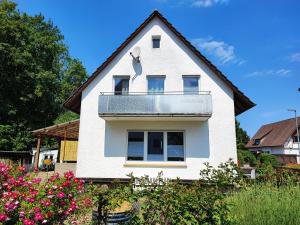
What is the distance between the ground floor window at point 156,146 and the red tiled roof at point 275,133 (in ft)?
115

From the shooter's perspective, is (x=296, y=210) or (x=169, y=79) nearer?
(x=296, y=210)

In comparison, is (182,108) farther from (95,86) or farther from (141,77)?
(95,86)

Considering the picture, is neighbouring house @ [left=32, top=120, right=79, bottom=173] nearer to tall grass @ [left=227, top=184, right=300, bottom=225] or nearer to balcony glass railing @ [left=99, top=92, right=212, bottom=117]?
balcony glass railing @ [left=99, top=92, right=212, bottom=117]

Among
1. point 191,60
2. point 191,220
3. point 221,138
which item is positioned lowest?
point 191,220

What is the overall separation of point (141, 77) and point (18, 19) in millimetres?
25776

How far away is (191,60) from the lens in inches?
558

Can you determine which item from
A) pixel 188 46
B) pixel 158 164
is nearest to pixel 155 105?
pixel 158 164

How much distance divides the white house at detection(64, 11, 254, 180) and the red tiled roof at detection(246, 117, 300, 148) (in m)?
33.0

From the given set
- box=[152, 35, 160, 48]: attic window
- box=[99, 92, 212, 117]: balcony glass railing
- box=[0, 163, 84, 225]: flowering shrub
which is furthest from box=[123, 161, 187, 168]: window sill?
box=[0, 163, 84, 225]: flowering shrub

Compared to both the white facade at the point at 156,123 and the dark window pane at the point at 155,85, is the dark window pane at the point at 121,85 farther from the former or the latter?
the dark window pane at the point at 155,85

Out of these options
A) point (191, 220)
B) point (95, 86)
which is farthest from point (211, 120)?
point (191, 220)

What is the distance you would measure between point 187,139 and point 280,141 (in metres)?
35.9

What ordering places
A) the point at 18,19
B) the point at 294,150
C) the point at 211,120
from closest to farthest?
the point at 211,120 → the point at 18,19 → the point at 294,150

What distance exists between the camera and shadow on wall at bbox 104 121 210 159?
13.0 metres
